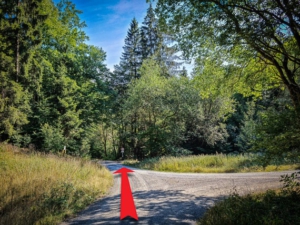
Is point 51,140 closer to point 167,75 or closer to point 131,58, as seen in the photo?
point 167,75

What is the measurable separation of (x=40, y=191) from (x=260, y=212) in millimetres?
6184

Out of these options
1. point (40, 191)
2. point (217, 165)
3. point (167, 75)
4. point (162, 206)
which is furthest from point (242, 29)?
point (167, 75)

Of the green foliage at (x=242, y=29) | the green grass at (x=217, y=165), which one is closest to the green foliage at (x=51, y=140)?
the green grass at (x=217, y=165)

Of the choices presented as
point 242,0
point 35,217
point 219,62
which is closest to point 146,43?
point 219,62

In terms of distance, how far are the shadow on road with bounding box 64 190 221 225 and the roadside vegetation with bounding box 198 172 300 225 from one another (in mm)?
658

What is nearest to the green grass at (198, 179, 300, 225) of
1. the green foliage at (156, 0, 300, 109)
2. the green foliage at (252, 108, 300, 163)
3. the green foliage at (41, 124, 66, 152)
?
the green foliage at (252, 108, 300, 163)

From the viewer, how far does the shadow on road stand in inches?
170

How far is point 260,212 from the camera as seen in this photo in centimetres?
388

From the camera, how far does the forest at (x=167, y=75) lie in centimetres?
472

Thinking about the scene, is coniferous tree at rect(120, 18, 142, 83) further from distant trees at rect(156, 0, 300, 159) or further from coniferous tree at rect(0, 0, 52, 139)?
distant trees at rect(156, 0, 300, 159)

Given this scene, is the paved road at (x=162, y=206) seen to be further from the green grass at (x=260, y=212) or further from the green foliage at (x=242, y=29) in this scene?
the green foliage at (x=242, y=29)

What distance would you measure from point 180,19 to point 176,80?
16767 millimetres

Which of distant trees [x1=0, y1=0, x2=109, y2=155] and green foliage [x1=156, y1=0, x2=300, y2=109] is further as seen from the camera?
distant trees [x1=0, y1=0, x2=109, y2=155]

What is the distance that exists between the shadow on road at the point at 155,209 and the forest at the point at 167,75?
2356 millimetres
